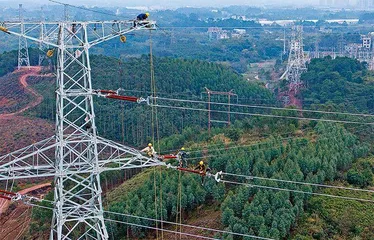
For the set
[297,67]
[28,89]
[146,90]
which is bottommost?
[28,89]

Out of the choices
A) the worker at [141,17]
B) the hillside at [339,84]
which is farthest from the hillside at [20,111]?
the worker at [141,17]

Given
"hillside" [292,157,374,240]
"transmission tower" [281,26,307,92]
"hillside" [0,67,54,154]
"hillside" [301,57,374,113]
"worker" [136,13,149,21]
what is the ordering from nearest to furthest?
"worker" [136,13,149,21] → "hillside" [292,157,374,240] → "hillside" [0,67,54,154] → "hillside" [301,57,374,113] → "transmission tower" [281,26,307,92]

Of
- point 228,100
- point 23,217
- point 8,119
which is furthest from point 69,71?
point 23,217

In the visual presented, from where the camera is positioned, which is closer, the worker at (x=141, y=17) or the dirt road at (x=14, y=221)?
the worker at (x=141, y=17)

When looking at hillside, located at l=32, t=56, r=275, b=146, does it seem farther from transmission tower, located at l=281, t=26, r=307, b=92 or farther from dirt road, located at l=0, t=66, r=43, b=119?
transmission tower, located at l=281, t=26, r=307, b=92

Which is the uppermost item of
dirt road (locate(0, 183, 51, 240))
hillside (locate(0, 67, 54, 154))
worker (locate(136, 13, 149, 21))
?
worker (locate(136, 13, 149, 21))

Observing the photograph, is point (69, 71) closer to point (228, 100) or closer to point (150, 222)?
point (228, 100)

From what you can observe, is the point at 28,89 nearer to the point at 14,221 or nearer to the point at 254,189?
the point at 14,221

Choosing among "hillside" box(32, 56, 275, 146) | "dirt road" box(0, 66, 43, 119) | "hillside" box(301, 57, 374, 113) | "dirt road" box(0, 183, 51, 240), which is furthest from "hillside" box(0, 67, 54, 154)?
"hillside" box(301, 57, 374, 113)

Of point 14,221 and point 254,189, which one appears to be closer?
point 254,189

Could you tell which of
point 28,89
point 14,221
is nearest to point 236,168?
point 14,221

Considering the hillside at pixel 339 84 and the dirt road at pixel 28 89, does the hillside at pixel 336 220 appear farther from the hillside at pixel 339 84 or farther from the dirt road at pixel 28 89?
the dirt road at pixel 28 89
